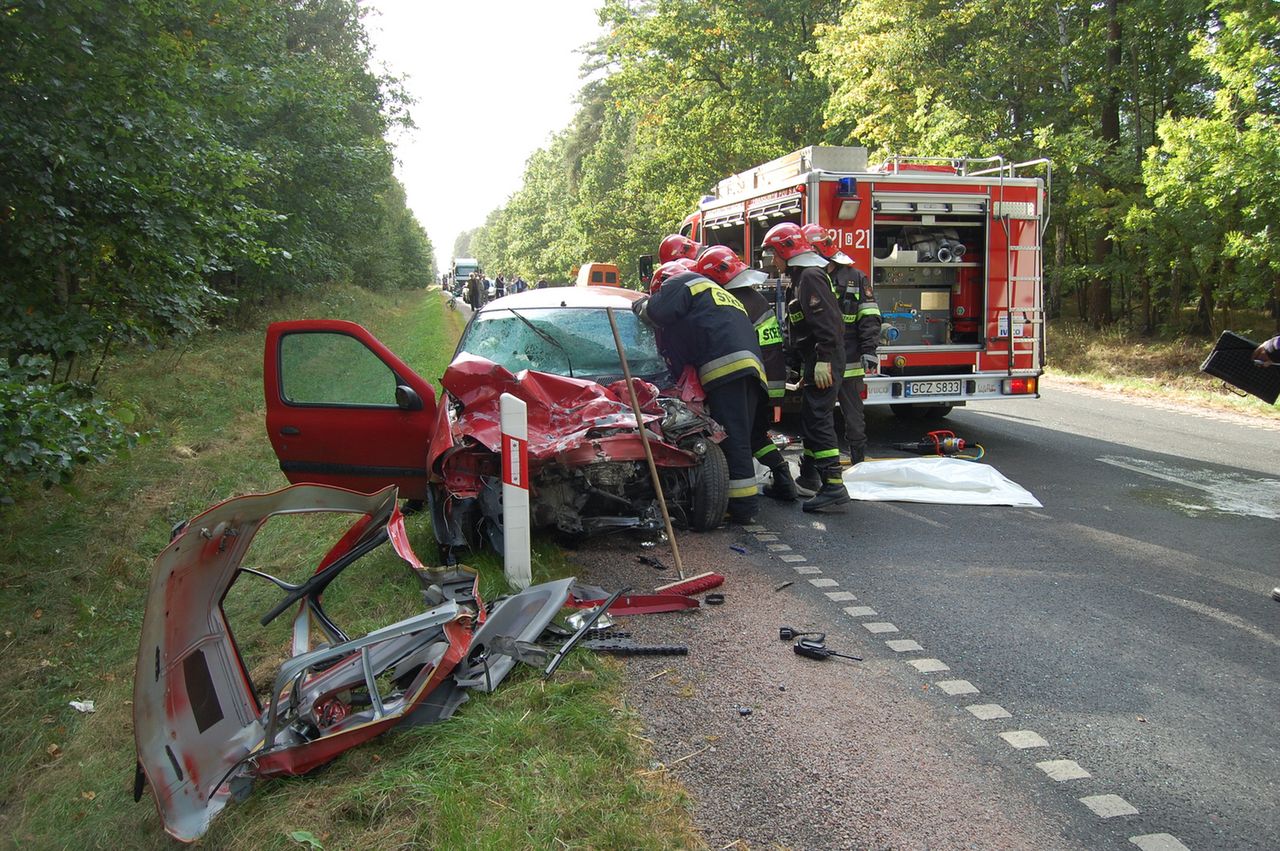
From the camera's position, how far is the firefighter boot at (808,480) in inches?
286

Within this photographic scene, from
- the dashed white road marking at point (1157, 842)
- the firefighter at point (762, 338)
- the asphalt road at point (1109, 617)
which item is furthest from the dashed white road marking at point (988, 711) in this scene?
the firefighter at point (762, 338)

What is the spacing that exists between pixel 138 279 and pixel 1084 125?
1650 centimetres

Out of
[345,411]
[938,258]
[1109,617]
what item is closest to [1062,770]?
[1109,617]

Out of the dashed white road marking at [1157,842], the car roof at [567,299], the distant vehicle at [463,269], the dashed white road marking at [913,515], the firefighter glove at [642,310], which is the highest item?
the distant vehicle at [463,269]

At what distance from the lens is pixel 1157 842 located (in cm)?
258

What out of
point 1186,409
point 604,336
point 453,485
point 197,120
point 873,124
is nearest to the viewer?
point 453,485

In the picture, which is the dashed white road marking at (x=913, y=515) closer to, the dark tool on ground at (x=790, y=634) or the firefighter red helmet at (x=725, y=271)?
the firefighter red helmet at (x=725, y=271)

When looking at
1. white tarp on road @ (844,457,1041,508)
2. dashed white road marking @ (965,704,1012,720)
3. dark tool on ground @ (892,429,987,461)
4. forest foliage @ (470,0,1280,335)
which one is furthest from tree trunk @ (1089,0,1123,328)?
dashed white road marking @ (965,704,1012,720)

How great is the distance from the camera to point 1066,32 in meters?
17.3

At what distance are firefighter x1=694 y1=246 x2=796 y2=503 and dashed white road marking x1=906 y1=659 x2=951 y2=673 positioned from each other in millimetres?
2874

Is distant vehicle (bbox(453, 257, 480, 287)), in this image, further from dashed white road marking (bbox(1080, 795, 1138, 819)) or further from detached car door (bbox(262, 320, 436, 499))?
dashed white road marking (bbox(1080, 795, 1138, 819))

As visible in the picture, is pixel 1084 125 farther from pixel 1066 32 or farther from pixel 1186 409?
pixel 1186 409

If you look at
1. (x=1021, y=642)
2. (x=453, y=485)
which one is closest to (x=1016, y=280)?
(x=1021, y=642)

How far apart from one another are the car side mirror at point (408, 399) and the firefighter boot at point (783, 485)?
2.98 meters
